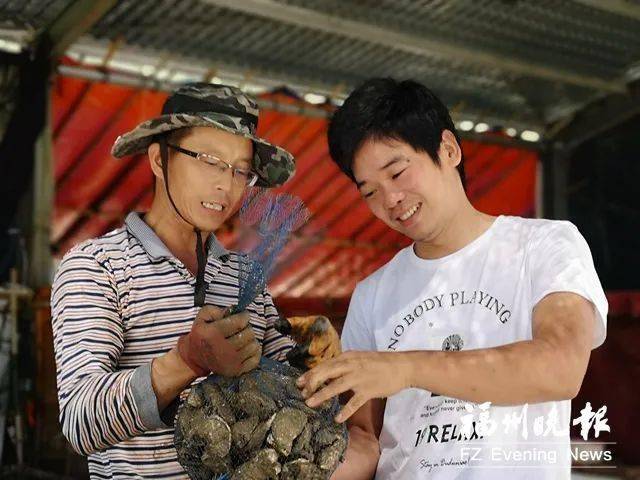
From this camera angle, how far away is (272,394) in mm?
1061

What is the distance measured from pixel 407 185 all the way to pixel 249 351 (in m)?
0.49

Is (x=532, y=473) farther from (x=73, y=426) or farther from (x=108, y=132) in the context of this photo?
(x=108, y=132)

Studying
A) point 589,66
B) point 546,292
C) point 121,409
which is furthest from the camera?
point 589,66

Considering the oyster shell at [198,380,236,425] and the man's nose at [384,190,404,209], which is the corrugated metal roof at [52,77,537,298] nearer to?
the man's nose at [384,190,404,209]

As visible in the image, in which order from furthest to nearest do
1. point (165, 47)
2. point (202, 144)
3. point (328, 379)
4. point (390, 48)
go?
1. point (390, 48)
2. point (165, 47)
3. point (202, 144)
4. point (328, 379)

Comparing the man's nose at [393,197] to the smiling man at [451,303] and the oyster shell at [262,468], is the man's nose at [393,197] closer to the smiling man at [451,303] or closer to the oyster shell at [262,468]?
the smiling man at [451,303]

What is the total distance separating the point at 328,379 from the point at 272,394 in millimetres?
86

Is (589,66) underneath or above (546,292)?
above

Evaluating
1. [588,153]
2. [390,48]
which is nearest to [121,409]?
[390,48]

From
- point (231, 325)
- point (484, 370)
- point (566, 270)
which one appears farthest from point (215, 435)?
point (566, 270)

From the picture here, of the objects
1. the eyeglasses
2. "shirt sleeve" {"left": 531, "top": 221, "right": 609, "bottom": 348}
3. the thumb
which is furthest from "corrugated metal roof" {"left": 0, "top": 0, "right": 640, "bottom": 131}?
the thumb

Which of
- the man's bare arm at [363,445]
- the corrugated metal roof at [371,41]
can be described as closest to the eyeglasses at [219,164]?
the man's bare arm at [363,445]

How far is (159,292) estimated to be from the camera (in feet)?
4.58

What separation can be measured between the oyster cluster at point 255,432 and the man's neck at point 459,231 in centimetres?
49
